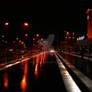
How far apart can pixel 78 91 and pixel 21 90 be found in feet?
7.46

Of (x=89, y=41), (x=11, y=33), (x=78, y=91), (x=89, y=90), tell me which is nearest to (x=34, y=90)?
(x=78, y=91)

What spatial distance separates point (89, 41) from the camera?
59094 mm

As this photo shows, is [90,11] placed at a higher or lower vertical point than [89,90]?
higher

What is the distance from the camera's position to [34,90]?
6992 mm

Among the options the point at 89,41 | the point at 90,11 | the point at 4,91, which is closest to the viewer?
the point at 4,91

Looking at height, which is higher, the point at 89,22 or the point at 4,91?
the point at 89,22

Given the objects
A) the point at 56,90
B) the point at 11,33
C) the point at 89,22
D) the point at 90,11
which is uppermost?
the point at 90,11

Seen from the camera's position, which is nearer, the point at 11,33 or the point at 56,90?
the point at 56,90

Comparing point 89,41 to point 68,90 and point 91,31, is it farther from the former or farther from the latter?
point 68,90

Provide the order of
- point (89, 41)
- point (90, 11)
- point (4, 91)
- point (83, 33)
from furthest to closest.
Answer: point (83, 33)
point (90, 11)
point (89, 41)
point (4, 91)

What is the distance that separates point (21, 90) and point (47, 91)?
104 cm

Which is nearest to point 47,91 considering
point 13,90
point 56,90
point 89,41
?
point 56,90

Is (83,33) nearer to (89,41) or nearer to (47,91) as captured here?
(89,41)

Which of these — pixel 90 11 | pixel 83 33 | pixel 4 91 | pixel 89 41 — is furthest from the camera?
pixel 83 33
